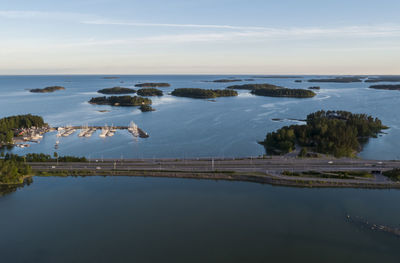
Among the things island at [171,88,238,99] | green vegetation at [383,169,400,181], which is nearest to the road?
green vegetation at [383,169,400,181]

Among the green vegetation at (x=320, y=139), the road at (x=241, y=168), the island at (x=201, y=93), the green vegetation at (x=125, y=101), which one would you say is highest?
the island at (x=201, y=93)

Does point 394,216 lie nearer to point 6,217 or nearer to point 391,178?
point 391,178

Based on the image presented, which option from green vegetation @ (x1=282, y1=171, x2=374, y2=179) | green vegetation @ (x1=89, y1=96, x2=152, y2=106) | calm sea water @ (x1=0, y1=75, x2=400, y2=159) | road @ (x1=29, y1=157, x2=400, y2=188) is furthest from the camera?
green vegetation @ (x1=89, y1=96, x2=152, y2=106)

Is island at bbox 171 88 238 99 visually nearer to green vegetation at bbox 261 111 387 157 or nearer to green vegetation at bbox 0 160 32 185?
green vegetation at bbox 261 111 387 157

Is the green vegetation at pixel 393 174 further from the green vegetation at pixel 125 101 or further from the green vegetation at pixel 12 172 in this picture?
the green vegetation at pixel 125 101

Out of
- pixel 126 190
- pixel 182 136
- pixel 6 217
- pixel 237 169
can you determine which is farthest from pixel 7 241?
pixel 182 136

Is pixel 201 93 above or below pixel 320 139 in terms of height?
above

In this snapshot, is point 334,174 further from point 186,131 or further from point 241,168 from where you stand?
point 186,131

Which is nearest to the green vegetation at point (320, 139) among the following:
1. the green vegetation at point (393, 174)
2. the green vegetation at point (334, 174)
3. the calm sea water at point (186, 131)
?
the calm sea water at point (186, 131)

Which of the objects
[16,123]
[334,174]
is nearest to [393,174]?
[334,174]

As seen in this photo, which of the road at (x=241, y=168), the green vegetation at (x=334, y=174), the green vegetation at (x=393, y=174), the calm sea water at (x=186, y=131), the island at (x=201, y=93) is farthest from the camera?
the island at (x=201, y=93)
